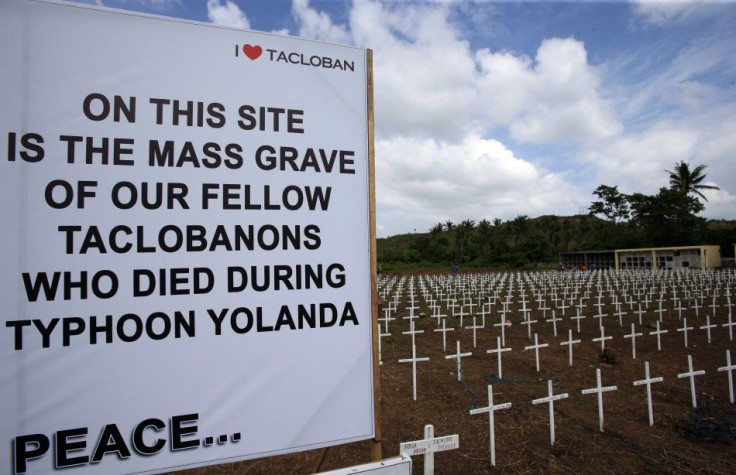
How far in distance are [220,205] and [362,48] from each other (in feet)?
5.13

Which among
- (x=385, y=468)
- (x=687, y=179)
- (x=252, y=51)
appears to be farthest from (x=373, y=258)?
(x=687, y=179)

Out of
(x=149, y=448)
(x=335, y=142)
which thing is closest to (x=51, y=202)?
(x=149, y=448)

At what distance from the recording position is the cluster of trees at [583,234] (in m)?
51.4

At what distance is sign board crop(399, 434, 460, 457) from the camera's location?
229 centimetres

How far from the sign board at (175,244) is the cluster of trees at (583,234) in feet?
191

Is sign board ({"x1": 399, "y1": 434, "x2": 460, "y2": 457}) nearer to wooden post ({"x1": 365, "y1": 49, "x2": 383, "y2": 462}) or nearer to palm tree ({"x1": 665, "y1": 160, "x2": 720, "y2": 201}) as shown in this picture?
wooden post ({"x1": 365, "y1": 49, "x2": 383, "y2": 462})

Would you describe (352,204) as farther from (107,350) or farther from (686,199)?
(686,199)

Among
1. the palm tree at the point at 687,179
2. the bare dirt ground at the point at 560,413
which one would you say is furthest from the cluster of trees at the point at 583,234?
the bare dirt ground at the point at 560,413

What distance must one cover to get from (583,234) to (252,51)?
264 feet

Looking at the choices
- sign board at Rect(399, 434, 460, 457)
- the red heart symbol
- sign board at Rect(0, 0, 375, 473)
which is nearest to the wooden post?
sign board at Rect(0, 0, 375, 473)

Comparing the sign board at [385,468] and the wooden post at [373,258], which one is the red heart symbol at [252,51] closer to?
the wooden post at [373,258]

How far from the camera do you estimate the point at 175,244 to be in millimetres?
2258

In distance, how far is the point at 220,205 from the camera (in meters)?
2.36

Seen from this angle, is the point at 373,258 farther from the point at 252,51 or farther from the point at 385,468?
the point at 252,51
